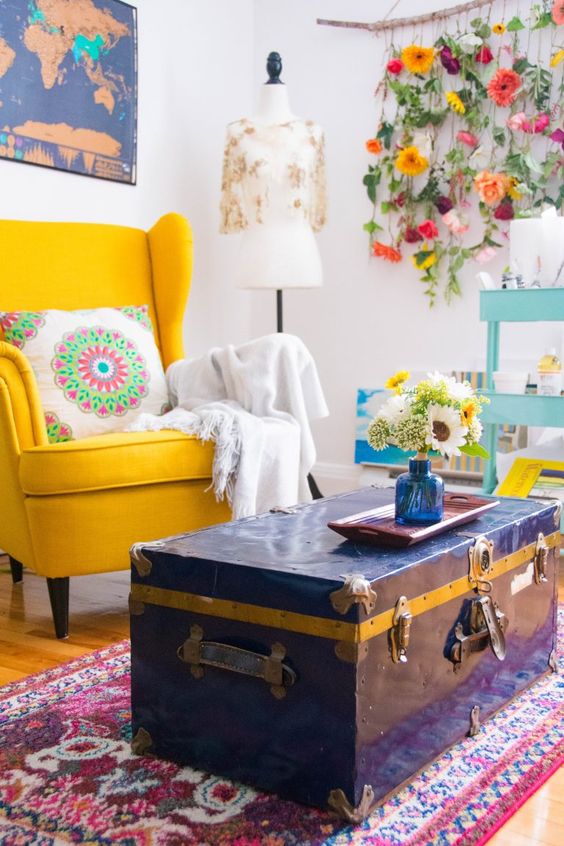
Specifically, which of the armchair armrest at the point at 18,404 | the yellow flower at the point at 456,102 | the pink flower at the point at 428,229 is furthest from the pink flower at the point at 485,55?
the armchair armrest at the point at 18,404

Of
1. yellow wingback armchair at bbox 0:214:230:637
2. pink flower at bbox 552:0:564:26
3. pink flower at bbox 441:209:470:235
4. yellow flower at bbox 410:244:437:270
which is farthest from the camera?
yellow flower at bbox 410:244:437:270

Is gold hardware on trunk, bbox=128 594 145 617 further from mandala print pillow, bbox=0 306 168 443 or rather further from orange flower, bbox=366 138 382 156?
orange flower, bbox=366 138 382 156

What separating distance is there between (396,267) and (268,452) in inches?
66.5

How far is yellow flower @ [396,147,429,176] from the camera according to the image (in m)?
3.66

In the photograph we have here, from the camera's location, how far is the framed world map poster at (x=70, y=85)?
3037 millimetres

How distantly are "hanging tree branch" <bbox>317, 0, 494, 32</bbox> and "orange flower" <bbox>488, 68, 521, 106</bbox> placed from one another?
1.06ft

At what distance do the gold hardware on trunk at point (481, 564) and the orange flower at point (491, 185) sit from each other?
2137 millimetres

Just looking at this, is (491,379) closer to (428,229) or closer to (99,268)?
(428,229)

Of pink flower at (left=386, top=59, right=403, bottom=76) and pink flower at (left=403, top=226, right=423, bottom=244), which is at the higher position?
pink flower at (left=386, top=59, right=403, bottom=76)

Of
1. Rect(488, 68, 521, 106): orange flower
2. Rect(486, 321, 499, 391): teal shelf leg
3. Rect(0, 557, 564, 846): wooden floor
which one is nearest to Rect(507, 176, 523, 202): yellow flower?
Rect(488, 68, 521, 106): orange flower

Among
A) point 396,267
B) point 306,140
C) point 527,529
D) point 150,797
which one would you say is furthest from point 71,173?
point 150,797

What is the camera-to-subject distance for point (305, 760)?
4.36 ft

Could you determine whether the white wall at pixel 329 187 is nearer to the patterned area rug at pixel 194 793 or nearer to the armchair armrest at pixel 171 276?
the armchair armrest at pixel 171 276

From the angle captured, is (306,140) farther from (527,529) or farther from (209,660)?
(209,660)
